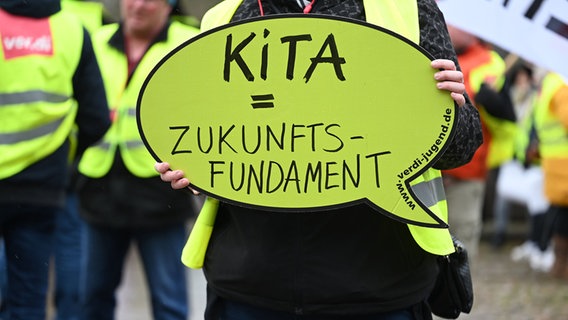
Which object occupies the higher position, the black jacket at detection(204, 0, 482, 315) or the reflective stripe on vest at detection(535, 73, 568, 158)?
the black jacket at detection(204, 0, 482, 315)

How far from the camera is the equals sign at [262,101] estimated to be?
2.55m

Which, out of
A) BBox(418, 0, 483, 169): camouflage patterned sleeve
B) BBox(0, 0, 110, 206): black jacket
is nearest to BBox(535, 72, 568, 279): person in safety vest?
BBox(0, 0, 110, 206): black jacket

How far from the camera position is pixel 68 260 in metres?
5.53

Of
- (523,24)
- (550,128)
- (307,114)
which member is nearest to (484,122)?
(523,24)

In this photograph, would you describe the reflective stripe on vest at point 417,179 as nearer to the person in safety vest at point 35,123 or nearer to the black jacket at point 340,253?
the black jacket at point 340,253

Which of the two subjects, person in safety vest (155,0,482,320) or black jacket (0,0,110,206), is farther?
black jacket (0,0,110,206)

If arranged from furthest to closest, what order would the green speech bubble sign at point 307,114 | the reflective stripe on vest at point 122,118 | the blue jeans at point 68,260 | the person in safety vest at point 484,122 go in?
the person in safety vest at point 484,122 → the blue jeans at point 68,260 → the reflective stripe on vest at point 122,118 → the green speech bubble sign at point 307,114

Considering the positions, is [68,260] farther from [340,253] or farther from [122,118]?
[340,253]

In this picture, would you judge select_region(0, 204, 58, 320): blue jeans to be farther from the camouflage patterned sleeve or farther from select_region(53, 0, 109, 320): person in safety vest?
the camouflage patterned sleeve

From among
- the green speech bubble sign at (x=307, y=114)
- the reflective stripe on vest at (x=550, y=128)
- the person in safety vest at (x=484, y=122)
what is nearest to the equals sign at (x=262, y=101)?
the green speech bubble sign at (x=307, y=114)

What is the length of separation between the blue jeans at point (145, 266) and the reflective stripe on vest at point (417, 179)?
2227mm

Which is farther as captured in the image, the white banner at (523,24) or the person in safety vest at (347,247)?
the white banner at (523,24)

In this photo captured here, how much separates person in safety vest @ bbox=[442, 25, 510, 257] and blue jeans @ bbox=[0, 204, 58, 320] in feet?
7.35

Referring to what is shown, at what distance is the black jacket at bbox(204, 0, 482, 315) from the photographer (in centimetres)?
263
